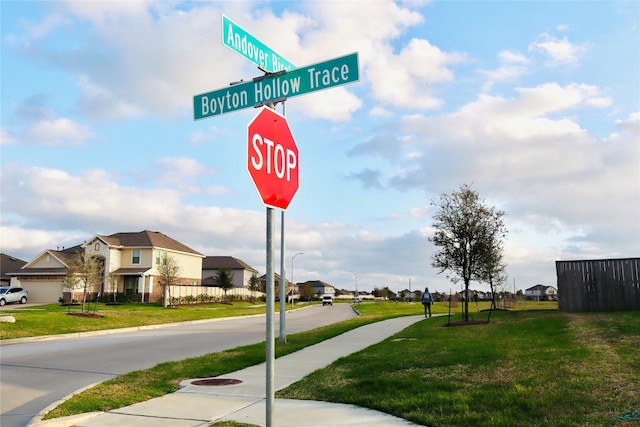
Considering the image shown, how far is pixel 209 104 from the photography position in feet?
18.1

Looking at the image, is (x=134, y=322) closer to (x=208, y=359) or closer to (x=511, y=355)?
(x=208, y=359)

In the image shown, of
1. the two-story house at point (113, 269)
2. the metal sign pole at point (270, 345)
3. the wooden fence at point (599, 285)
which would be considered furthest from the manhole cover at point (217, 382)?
the two-story house at point (113, 269)

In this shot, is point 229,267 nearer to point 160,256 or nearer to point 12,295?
point 160,256

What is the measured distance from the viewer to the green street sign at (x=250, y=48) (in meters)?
4.95

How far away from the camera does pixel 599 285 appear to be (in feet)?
76.0

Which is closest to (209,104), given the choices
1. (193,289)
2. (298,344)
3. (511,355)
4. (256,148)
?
(256,148)

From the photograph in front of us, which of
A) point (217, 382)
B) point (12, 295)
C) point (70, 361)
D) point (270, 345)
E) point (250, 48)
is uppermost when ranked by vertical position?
point (250, 48)

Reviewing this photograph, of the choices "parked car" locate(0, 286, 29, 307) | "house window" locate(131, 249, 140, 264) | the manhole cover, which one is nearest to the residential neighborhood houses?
"house window" locate(131, 249, 140, 264)

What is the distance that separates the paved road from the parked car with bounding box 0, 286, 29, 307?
31.1 m

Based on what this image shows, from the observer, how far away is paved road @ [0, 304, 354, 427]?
32.0 feet

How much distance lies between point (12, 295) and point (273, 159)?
52263 millimetres

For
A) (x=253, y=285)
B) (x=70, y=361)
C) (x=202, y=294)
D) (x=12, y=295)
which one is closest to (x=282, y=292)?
(x=70, y=361)

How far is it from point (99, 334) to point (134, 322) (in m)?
5.39

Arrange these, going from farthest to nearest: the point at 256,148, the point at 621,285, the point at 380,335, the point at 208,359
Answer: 1. the point at 621,285
2. the point at 380,335
3. the point at 208,359
4. the point at 256,148
